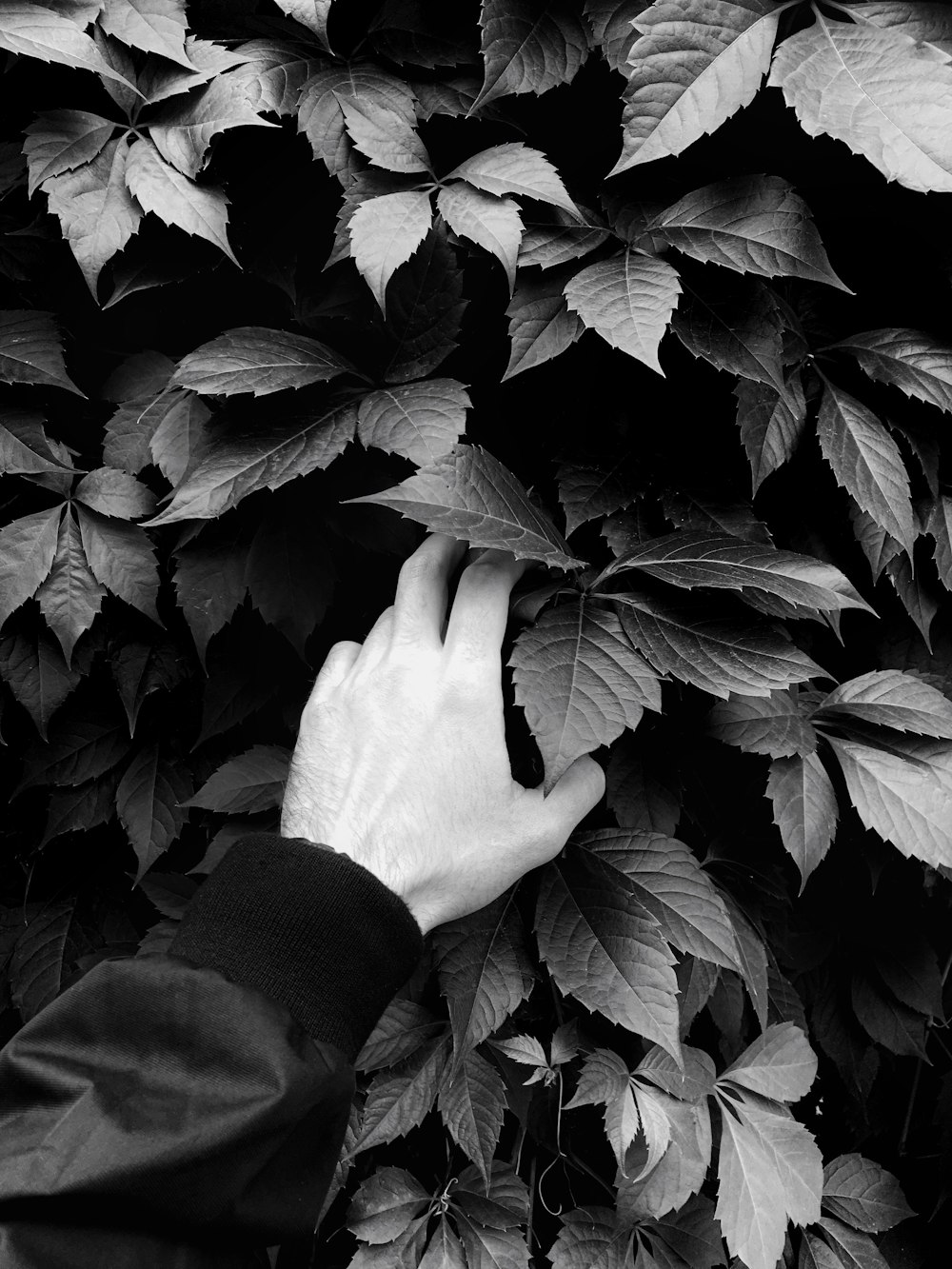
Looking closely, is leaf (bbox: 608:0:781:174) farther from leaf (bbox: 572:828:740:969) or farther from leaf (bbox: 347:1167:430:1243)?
leaf (bbox: 347:1167:430:1243)

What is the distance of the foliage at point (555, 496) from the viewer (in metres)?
0.82

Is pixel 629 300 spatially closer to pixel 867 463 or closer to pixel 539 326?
pixel 539 326

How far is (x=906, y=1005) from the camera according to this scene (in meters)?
1.14

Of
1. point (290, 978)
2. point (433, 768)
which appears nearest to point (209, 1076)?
point (290, 978)

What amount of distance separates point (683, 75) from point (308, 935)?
2.45ft

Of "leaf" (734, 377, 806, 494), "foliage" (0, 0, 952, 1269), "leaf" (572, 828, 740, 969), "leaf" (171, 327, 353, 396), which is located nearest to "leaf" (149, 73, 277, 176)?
"foliage" (0, 0, 952, 1269)

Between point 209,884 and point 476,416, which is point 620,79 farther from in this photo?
point 209,884

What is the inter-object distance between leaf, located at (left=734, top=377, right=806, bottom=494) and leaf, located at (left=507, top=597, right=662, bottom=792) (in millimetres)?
199

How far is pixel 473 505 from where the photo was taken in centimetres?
81

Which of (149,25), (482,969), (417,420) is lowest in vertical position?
(482,969)

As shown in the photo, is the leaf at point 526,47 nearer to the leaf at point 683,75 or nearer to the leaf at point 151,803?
the leaf at point 683,75

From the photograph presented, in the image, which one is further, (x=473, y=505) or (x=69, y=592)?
(x=69, y=592)

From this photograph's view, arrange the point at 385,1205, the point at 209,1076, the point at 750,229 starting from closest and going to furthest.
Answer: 1. the point at 209,1076
2. the point at 750,229
3. the point at 385,1205

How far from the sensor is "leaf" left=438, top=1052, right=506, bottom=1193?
954mm
